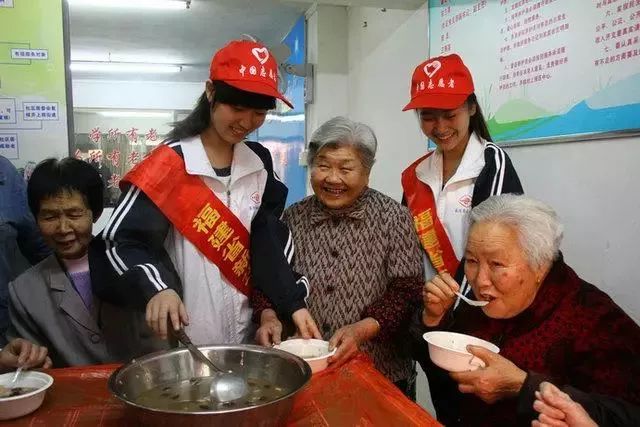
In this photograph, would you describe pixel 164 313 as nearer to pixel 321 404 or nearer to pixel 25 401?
pixel 25 401

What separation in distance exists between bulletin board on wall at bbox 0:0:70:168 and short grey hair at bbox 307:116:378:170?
128 centimetres

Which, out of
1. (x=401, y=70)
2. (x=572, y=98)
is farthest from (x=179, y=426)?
(x=401, y=70)

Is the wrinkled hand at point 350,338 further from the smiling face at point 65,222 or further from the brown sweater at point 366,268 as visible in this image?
the smiling face at point 65,222

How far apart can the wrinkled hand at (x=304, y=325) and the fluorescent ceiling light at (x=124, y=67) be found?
5.01m

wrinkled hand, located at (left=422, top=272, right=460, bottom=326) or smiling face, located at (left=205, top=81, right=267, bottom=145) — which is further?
smiling face, located at (left=205, top=81, right=267, bottom=145)

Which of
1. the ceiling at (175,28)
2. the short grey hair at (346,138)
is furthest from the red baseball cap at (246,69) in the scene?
the ceiling at (175,28)

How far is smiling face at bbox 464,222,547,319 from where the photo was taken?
124cm

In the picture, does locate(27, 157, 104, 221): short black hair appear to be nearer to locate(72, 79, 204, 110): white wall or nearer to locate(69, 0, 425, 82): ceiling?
locate(69, 0, 425, 82): ceiling

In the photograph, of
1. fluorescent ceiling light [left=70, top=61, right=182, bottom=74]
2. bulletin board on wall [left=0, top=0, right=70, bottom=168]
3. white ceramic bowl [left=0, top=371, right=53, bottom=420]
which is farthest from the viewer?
fluorescent ceiling light [left=70, top=61, right=182, bottom=74]

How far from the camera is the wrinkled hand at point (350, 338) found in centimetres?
123

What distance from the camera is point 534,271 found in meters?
1.25

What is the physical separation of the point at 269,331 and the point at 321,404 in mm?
402

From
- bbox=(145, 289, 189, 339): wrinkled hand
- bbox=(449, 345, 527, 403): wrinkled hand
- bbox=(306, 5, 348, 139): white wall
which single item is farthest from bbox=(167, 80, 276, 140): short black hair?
bbox=(306, 5, 348, 139): white wall

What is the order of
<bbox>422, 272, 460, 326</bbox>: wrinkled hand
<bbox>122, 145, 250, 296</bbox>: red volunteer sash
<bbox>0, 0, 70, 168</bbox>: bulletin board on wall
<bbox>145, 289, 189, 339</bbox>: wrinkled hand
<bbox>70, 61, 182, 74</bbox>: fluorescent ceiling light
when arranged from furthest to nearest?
<bbox>70, 61, 182, 74</bbox>: fluorescent ceiling light < <bbox>0, 0, 70, 168</bbox>: bulletin board on wall < <bbox>122, 145, 250, 296</bbox>: red volunteer sash < <bbox>422, 272, 460, 326</bbox>: wrinkled hand < <bbox>145, 289, 189, 339</bbox>: wrinkled hand
